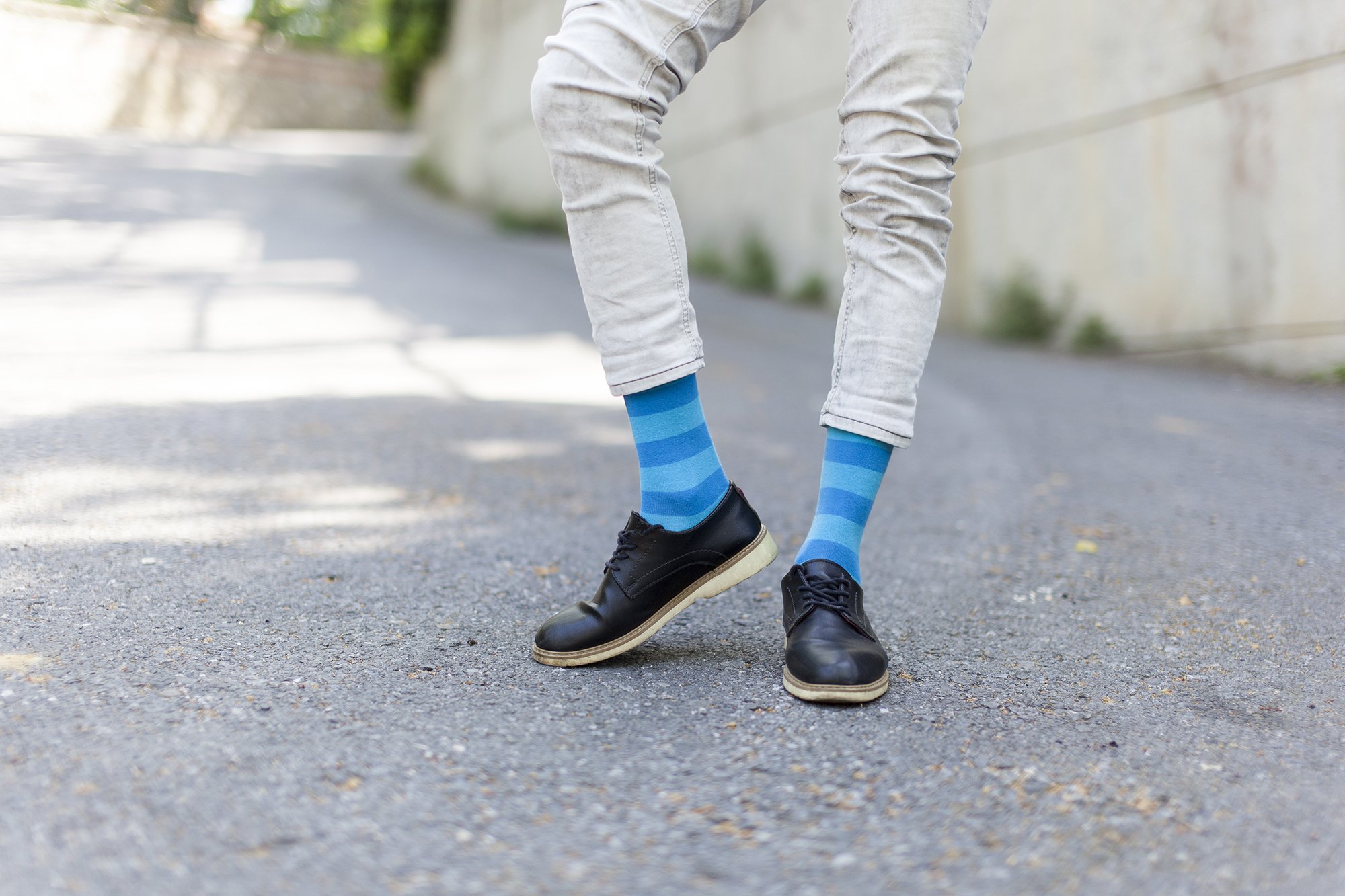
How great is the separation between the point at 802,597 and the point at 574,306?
4.53 m

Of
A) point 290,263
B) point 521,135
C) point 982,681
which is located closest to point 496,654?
point 982,681

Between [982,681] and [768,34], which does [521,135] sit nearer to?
[768,34]

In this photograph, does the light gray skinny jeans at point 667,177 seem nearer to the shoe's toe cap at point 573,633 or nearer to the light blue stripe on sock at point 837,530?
the light blue stripe on sock at point 837,530

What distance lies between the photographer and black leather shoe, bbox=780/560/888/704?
127 cm

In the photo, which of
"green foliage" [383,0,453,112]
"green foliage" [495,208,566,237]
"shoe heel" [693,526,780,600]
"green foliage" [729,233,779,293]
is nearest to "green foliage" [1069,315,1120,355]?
"green foliage" [729,233,779,293]

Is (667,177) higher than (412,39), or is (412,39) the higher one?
(412,39)

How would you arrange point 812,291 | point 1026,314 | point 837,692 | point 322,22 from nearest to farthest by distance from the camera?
point 837,692, point 1026,314, point 812,291, point 322,22

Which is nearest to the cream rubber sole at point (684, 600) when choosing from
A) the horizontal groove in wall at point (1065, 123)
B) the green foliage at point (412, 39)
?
the horizontal groove in wall at point (1065, 123)

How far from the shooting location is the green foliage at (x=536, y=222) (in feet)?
32.3

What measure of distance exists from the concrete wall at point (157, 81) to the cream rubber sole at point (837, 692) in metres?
17.1

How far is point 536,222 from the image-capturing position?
993 cm

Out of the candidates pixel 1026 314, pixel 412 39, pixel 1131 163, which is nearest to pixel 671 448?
pixel 1131 163

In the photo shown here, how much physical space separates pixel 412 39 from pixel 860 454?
13.9 meters

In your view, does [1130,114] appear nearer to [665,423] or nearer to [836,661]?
[665,423]
